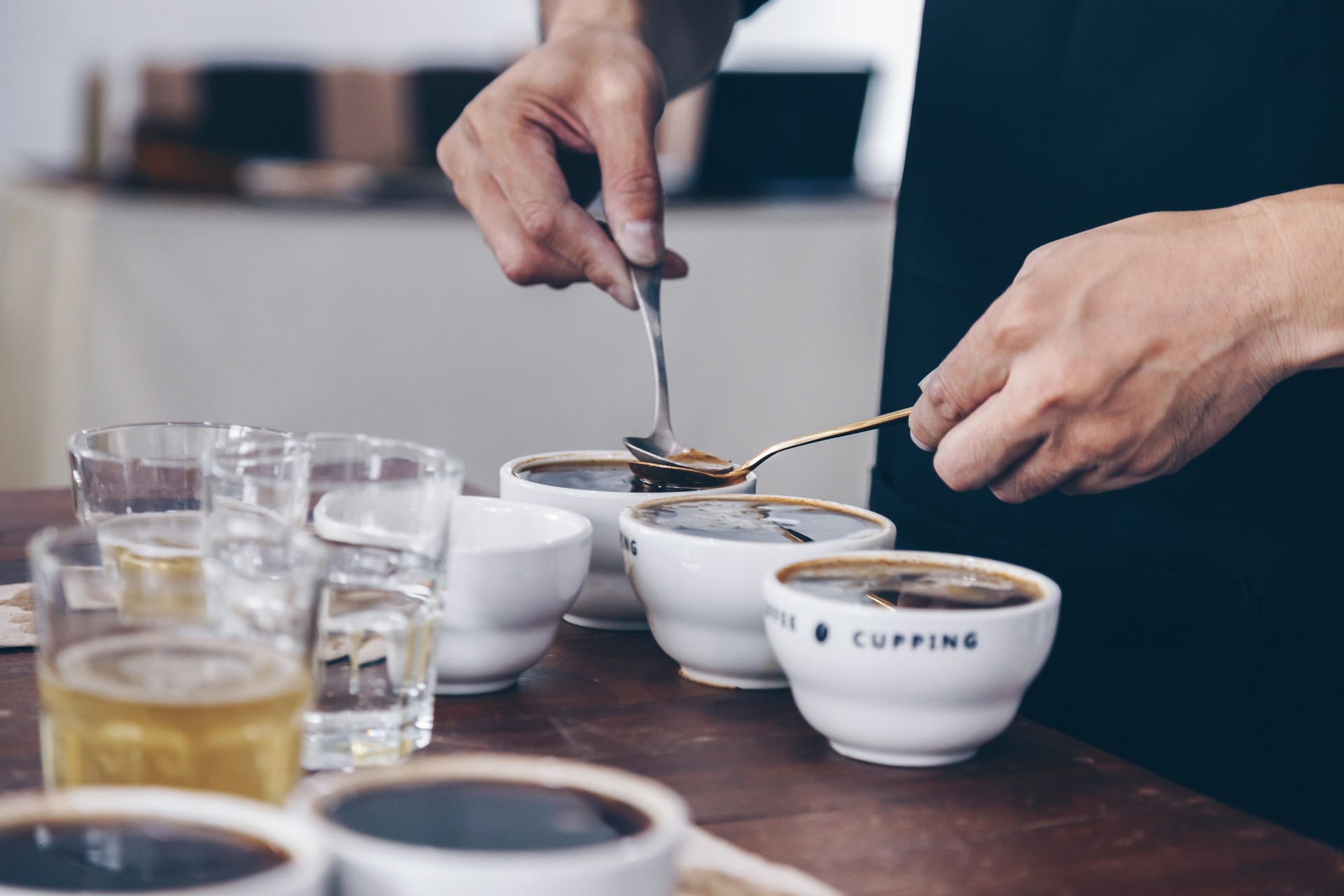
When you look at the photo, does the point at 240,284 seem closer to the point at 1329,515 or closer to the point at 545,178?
the point at 545,178

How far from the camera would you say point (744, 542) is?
0.73 m

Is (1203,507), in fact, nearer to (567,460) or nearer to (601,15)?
(567,460)

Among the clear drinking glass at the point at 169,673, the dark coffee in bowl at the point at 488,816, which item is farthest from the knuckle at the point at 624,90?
the dark coffee in bowl at the point at 488,816

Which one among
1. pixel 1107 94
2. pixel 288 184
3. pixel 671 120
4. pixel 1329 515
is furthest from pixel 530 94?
pixel 671 120

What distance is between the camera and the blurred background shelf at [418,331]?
9.27 ft

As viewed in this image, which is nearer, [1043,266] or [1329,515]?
[1043,266]

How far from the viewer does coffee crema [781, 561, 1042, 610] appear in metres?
0.66

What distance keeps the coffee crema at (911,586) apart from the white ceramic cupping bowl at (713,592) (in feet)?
0.08

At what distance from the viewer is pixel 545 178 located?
1080 millimetres

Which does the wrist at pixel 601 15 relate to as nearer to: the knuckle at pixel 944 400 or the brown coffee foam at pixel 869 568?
the knuckle at pixel 944 400

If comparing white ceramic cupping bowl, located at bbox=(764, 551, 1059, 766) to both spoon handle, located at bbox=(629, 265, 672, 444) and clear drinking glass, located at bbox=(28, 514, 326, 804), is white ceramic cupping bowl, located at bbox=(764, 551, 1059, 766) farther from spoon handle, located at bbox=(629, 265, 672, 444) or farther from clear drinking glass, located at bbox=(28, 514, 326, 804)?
spoon handle, located at bbox=(629, 265, 672, 444)

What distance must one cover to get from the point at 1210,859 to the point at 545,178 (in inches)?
28.2

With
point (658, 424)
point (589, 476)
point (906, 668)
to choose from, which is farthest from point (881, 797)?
point (658, 424)

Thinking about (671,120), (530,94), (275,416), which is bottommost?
(275,416)
